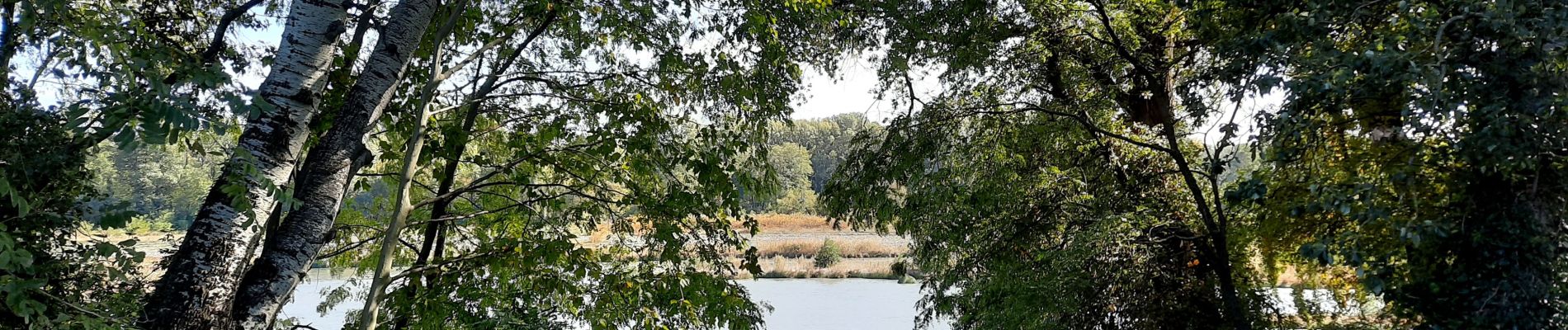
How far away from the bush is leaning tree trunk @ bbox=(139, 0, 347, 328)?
16.7 metres

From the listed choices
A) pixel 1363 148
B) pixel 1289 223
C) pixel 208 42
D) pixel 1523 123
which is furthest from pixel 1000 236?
pixel 208 42

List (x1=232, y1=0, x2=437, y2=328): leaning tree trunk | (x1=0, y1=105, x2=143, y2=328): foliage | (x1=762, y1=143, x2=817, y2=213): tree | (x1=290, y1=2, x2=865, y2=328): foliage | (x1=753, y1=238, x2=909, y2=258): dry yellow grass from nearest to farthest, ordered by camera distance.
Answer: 1. (x1=232, y1=0, x2=437, y2=328): leaning tree trunk
2. (x1=0, y1=105, x2=143, y2=328): foliage
3. (x1=290, y1=2, x2=865, y2=328): foliage
4. (x1=753, y1=238, x2=909, y2=258): dry yellow grass
5. (x1=762, y1=143, x2=817, y2=213): tree

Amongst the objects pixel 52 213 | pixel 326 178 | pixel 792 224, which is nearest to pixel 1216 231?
pixel 326 178

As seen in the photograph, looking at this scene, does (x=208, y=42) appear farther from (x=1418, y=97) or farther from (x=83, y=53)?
(x=1418, y=97)

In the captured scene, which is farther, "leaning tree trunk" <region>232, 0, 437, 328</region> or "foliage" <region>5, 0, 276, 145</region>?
"leaning tree trunk" <region>232, 0, 437, 328</region>

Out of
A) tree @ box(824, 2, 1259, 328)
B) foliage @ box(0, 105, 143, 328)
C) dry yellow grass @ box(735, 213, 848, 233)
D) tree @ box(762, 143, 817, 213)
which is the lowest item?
foliage @ box(0, 105, 143, 328)

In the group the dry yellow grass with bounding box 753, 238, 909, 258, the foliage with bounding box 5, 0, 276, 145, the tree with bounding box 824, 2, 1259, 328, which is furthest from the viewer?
the dry yellow grass with bounding box 753, 238, 909, 258

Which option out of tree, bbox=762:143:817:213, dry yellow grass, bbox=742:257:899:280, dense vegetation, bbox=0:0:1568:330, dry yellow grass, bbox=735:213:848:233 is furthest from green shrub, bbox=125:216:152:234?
tree, bbox=762:143:817:213

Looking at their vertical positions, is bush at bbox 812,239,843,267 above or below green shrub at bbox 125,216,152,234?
above

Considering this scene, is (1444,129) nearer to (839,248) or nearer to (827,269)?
(827,269)

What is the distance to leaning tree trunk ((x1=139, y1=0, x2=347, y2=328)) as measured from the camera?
2.21 m

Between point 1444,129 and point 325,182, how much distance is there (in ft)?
13.5

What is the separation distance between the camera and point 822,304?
14.9 meters

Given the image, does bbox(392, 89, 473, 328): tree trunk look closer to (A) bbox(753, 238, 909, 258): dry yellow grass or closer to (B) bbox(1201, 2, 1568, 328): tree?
(B) bbox(1201, 2, 1568, 328): tree
